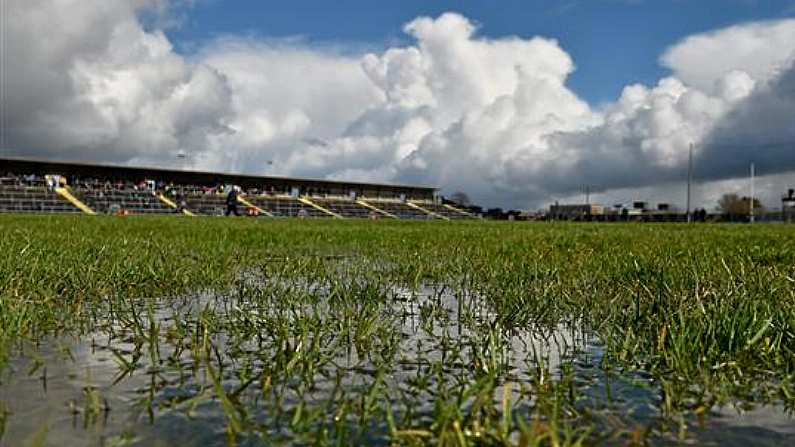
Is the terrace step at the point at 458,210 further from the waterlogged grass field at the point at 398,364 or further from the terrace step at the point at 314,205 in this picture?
the waterlogged grass field at the point at 398,364

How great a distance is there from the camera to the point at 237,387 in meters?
2.68

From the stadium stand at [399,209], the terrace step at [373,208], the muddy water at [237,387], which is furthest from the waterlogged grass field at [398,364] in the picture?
the stadium stand at [399,209]

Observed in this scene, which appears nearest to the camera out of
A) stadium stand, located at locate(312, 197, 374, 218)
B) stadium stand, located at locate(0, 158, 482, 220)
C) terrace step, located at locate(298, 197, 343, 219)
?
stadium stand, located at locate(0, 158, 482, 220)

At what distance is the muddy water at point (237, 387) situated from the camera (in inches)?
85.0

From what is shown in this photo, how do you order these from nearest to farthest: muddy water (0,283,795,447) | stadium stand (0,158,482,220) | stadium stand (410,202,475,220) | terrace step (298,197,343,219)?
1. muddy water (0,283,795,447)
2. stadium stand (0,158,482,220)
3. terrace step (298,197,343,219)
4. stadium stand (410,202,475,220)

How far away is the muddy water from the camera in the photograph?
7.08 ft

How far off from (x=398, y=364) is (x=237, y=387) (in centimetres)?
78

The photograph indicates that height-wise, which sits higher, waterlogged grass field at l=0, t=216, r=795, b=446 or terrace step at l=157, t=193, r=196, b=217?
terrace step at l=157, t=193, r=196, b=217

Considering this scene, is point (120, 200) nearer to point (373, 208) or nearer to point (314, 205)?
point (314, 205)

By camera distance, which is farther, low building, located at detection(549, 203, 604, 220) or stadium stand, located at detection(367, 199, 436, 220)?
low building, located at detection(549, 203, 604, 220)

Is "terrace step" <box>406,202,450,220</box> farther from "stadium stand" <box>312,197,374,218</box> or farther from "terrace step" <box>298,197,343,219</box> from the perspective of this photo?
"terrace step" <box>298,197,343,219</box>

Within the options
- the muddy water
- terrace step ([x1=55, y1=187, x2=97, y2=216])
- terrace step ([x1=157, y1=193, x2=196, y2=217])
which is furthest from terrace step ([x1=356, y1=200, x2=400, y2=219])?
the muddy water

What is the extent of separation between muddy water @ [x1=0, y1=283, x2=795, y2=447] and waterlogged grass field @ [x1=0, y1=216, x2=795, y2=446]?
1 centimetres

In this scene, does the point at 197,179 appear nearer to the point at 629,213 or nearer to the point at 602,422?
the point at 629,213
